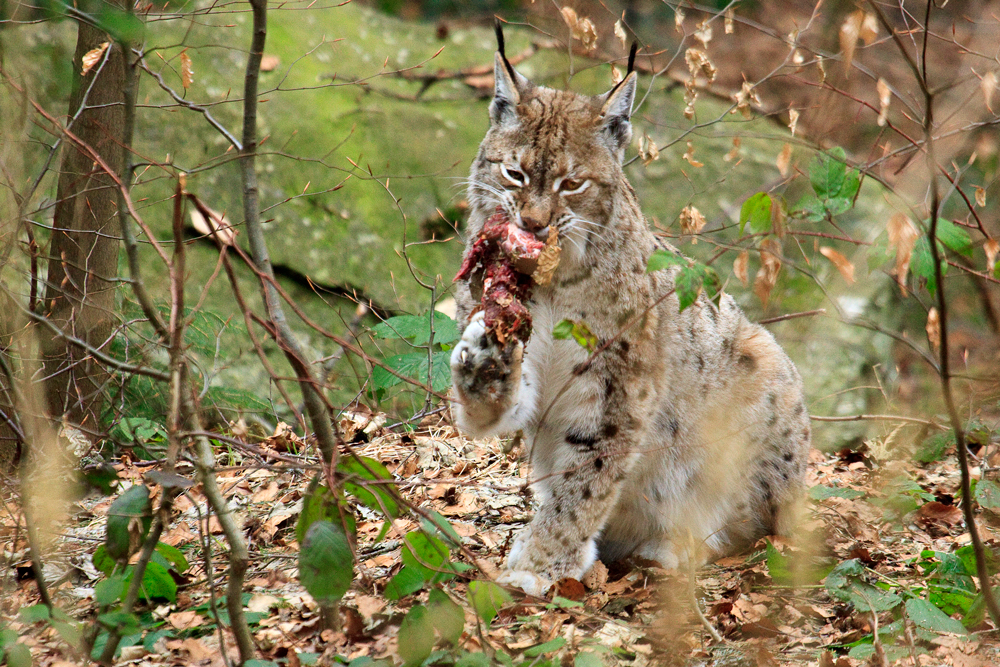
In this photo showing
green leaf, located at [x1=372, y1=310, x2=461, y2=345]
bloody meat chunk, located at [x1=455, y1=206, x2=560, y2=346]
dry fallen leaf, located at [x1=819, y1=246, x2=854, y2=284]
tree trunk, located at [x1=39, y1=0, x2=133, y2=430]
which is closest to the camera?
dry fallen leaf, located at [x1=819, y1=246, x2=854, y2=284]

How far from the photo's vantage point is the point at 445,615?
2270 mm

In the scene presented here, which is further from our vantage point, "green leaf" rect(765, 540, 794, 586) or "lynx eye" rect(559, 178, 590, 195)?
"lynx eye" rect(559, 178, 590, 195)

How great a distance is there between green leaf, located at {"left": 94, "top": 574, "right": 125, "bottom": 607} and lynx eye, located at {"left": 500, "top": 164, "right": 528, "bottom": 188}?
6.65 feet

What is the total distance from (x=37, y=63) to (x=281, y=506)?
3529mm

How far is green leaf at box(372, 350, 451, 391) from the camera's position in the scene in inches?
171

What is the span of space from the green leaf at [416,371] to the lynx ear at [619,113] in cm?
140

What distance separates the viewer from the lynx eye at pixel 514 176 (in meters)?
3.42

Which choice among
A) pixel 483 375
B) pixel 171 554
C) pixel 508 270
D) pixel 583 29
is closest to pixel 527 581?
pixel 483 375

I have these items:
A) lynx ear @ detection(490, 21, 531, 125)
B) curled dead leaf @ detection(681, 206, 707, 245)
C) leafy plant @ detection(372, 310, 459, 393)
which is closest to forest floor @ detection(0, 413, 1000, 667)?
leafy plant @ detection(372, 310, 459, 393)

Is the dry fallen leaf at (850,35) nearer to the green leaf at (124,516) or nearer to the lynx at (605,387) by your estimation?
the lynx at (605,387)

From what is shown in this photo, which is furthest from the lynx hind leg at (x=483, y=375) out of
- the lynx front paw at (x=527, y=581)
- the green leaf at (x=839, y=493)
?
the green leaf at (x=839, y=493)

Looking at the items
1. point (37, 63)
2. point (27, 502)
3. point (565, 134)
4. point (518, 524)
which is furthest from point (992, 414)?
point (37, 63)

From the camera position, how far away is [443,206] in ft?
22.1

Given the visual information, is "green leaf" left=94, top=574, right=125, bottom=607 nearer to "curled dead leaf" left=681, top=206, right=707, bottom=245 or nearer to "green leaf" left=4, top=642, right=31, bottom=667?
"green leaf" left=4, top=642, right=31, bottom=667
